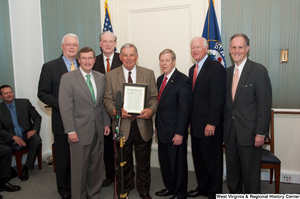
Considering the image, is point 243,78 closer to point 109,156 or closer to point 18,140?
point 109,156

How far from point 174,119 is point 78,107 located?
1.11 metres

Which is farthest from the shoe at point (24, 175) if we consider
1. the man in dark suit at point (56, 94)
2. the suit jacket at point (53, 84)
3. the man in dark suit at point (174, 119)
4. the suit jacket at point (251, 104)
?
the suit jacket at point (251, 104)

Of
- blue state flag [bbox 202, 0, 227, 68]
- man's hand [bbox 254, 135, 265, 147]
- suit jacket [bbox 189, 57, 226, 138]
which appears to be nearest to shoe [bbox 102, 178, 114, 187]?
suit jacket [bbox 189, 57, 226, 138]

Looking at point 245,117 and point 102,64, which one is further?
point 102,64

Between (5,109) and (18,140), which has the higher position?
(5,109)

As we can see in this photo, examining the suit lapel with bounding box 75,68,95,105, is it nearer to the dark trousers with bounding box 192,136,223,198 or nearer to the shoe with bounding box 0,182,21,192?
the dark trousers with bounding box 192,136,223,198

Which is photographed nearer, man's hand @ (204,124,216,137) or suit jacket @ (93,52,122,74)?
man's hand @ (204,124,216,137)

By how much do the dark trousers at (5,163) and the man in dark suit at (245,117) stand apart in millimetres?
3169

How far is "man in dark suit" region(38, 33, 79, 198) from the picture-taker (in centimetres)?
284

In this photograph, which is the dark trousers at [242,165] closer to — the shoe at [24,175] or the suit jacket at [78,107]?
the suit jacket at [78,107]

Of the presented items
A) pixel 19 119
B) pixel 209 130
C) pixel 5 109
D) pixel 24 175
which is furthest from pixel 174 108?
pixel 5 109

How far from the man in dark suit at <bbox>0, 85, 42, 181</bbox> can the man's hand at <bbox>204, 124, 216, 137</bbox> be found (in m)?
2.92

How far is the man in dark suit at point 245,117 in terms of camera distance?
234 cm

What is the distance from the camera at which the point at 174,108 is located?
269 cm
